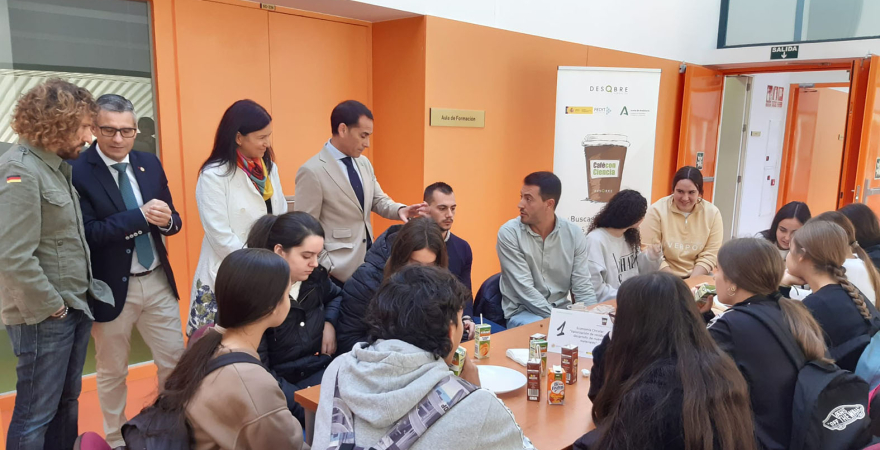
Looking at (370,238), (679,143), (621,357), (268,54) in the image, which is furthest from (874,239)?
(268,54)

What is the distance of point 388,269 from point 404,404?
4.52ft

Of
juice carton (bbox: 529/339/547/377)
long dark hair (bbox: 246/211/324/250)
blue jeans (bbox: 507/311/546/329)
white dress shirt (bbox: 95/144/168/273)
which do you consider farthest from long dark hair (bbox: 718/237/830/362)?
white dress shirt (bbox: 95/144/168/273)

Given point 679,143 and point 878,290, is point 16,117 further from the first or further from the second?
point 679,143

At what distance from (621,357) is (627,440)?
233 mm

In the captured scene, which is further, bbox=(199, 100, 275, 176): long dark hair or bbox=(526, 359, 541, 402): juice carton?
bbox=(199, 100, 275, 176): long dark hair

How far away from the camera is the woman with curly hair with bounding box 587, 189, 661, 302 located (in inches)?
144

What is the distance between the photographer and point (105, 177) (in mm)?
2592

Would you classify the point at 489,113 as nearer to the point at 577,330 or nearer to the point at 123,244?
the point at 577,330

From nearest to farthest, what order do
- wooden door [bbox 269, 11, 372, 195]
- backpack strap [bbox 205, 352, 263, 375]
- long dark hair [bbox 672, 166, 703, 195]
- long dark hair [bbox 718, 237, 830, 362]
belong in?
backpack strap [bbox 205, 352, 263, 375]
long dark hair [bbox 718, 237, 830, 362]
wooden door [bbox 269, 11, 372, 195]
long dark hair [bbox 672, 166, 703, 195]

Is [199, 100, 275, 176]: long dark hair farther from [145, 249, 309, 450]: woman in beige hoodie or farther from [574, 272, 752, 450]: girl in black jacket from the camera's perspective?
[574, 272, 752, 450]: girl in black jacket

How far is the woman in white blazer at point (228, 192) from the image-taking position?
8.79ft

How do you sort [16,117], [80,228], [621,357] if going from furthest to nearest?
[80,228] < [16,117] < [621,357]

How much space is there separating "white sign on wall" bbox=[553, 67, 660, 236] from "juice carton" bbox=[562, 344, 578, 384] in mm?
3029

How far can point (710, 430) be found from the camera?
57.2 inches
